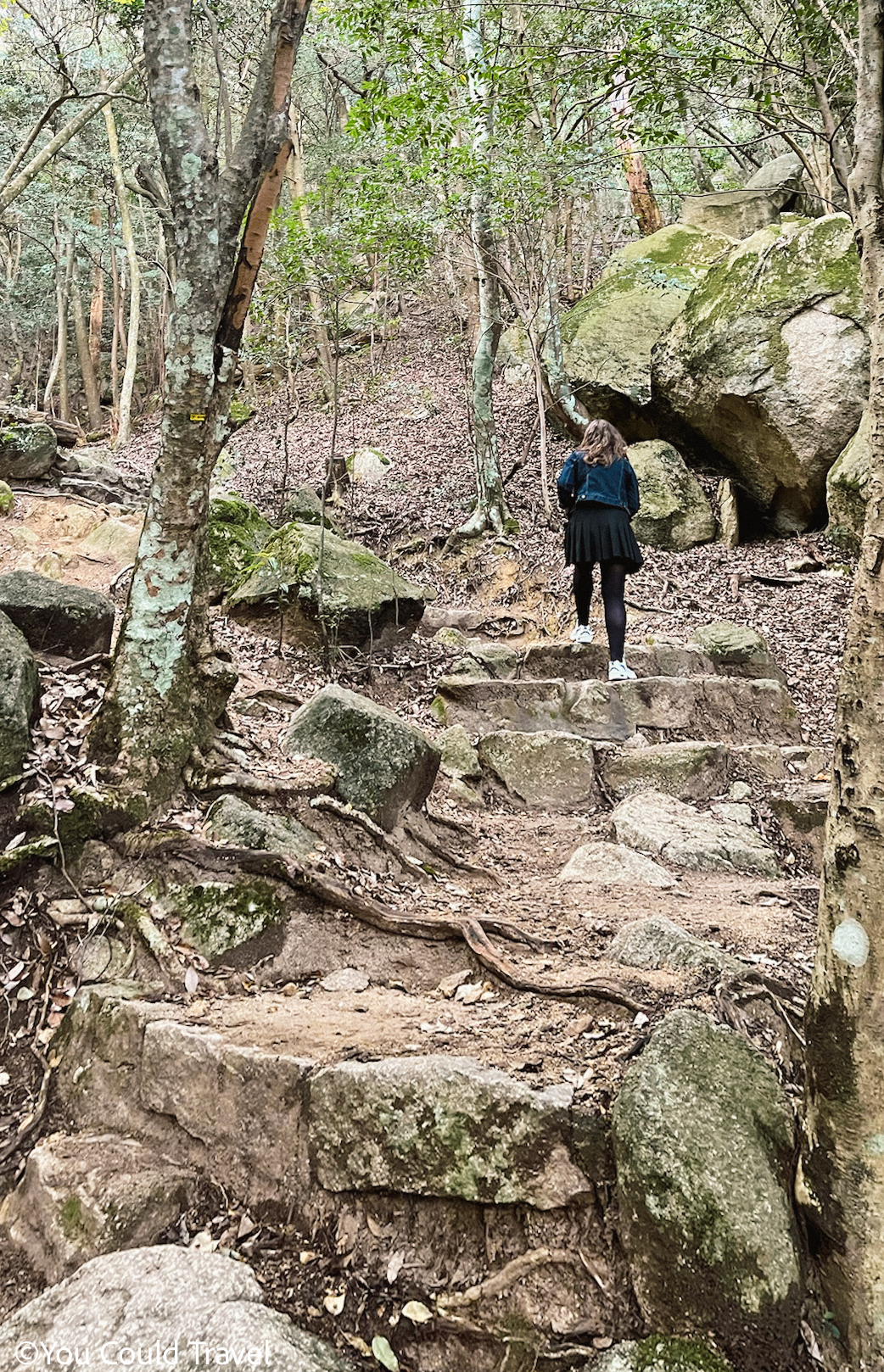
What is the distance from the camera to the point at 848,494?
925 centimetres

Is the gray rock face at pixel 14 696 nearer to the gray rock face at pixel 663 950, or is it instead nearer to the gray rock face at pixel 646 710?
the gray rock face at pixel 663 950

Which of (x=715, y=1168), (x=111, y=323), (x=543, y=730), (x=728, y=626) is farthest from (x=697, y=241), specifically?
(x=111, y=323)

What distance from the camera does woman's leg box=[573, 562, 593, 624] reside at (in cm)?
704

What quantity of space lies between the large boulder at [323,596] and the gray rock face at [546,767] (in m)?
1.88

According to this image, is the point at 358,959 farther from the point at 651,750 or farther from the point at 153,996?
the point at 651,750

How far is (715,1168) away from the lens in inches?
79.0

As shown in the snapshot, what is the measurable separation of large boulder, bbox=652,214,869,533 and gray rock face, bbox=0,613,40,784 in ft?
30.5

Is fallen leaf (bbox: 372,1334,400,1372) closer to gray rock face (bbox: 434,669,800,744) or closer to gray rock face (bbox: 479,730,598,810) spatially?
gray rock face (bbox: 479,730,598,810)

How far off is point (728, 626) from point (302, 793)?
5.17m

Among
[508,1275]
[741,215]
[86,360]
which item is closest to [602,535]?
[508,1275]

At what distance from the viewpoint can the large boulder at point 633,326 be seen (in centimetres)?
1170

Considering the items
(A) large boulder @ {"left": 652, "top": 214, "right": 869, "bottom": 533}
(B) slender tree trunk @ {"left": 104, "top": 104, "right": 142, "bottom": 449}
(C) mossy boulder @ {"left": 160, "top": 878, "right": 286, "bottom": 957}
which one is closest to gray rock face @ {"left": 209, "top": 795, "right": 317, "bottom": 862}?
(C) mossy boulder @ {"left": 160, "top": 878, "right": 286, "bottom": 957}

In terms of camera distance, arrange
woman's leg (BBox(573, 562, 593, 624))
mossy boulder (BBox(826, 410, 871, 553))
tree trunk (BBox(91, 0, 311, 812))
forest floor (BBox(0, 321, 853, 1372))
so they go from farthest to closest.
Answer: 1. mossy boulder (BBox(826, 410, 871, 553))
2. woman's leg (BBox(573, 562, 593, 624))
3. tree trunk (BBox(91, 0, 311, 812))
4. forest floor (BBox(0, 321, 853, 1372))

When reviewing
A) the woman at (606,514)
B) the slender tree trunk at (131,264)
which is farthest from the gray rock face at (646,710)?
the slender tree trunk at (131,264)
